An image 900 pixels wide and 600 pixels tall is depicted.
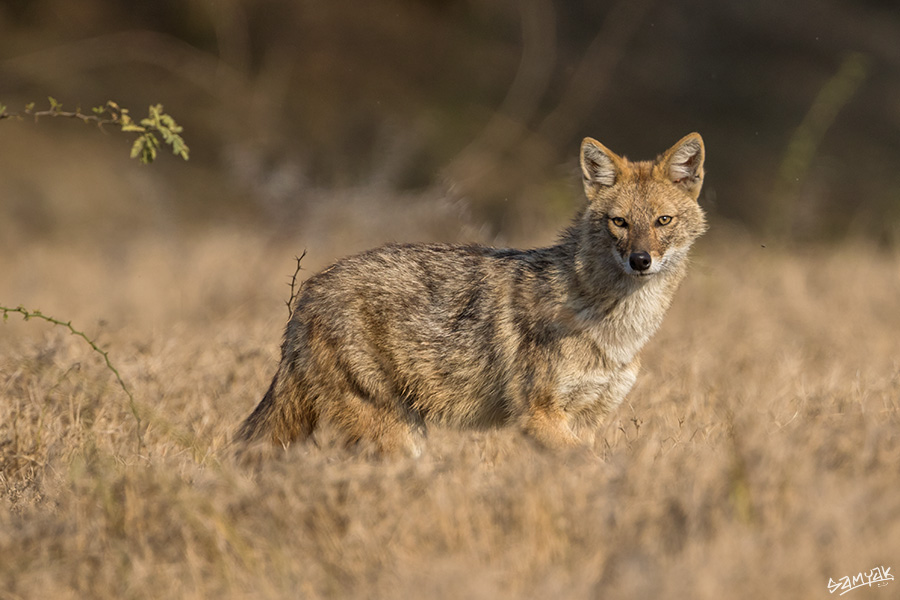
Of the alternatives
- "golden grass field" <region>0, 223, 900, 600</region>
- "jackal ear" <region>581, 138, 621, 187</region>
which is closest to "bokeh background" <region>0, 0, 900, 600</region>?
"golden grass field" <region>0, 223, 900, 600</region>

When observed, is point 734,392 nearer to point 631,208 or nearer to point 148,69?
point 631,208

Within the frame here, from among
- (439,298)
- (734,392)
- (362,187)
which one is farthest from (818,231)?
(439,298)

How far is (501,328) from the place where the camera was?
511 centimetres

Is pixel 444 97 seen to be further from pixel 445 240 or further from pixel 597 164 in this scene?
pixel 597 164

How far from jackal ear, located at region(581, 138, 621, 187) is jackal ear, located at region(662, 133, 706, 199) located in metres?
0.26

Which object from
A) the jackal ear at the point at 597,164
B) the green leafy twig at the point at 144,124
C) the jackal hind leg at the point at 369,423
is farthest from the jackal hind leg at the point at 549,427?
the green leafy twig at the point at 144,124

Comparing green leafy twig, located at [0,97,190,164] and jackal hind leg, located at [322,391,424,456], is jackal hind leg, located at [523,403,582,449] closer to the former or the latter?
jackal hind leg, located at [322,391,424,456]

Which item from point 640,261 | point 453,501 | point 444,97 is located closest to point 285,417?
point 453,501

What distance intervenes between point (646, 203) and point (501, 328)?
944 millimetres

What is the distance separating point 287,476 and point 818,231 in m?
12.2

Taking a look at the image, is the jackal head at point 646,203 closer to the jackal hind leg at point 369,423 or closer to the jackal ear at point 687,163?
the jackal ear at point 687,163

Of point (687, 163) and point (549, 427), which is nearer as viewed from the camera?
point (549, 427)

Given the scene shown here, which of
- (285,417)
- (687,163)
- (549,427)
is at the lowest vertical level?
(549,427)

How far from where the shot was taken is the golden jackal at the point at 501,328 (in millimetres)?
4926
